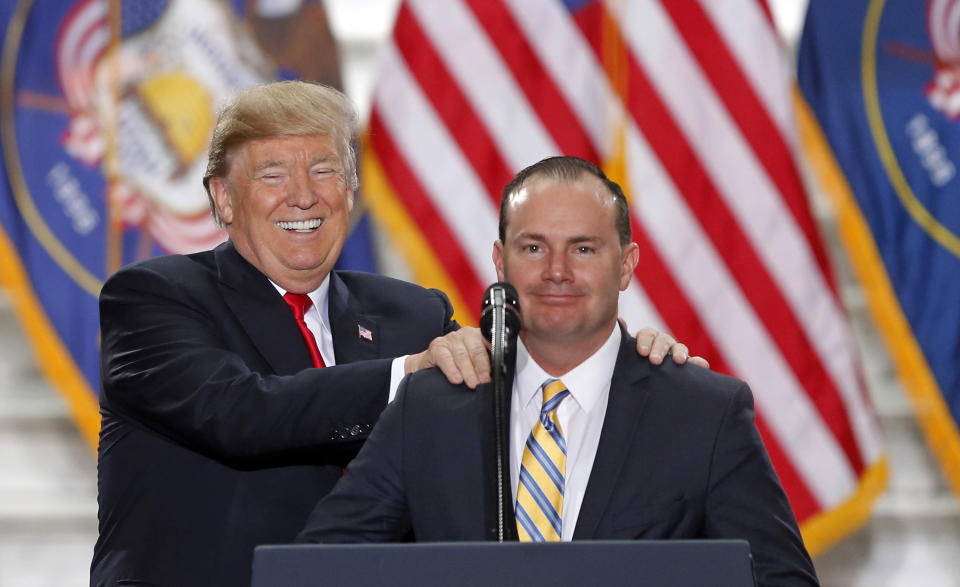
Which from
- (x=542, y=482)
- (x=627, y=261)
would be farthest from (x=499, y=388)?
(x=627, y=261)

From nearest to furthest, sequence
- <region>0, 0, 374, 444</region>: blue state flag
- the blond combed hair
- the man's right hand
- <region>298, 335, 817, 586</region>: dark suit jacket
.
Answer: <region>298, 335, 817, 586</region>: dark suit jacket → the man's right hand → the blond combed hair → <region>0, 0, 374, 444</region>: blue state flag

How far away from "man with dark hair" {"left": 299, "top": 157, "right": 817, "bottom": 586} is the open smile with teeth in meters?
0.40

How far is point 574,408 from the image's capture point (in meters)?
1.81

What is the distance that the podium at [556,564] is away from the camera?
3.68ft

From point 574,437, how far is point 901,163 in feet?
8.36

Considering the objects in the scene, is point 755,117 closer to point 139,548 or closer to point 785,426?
point 785,426

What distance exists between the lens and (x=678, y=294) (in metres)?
3.97

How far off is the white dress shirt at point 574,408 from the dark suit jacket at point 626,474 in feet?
0.12

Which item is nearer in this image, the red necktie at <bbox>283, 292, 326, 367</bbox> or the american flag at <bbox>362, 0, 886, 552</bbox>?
the red necktie at <bbox>283, 292, 326, 367</bbox>

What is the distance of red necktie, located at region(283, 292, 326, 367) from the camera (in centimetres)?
217

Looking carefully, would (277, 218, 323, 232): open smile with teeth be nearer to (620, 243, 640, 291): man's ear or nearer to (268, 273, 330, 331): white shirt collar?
(268, 273, 330, 331): white shirt collar

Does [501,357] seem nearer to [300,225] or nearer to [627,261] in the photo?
[627,261]

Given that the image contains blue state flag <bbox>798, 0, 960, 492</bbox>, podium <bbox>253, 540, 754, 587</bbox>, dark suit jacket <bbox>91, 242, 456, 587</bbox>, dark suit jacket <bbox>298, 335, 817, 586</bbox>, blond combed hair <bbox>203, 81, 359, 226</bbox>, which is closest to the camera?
podium <bbox>253, 540, 754, 587</bbox>

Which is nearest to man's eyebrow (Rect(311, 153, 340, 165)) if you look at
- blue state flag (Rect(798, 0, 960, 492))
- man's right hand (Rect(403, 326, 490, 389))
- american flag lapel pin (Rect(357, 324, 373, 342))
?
american flag lapel pin (Rect(357, 324, 373, 342))
